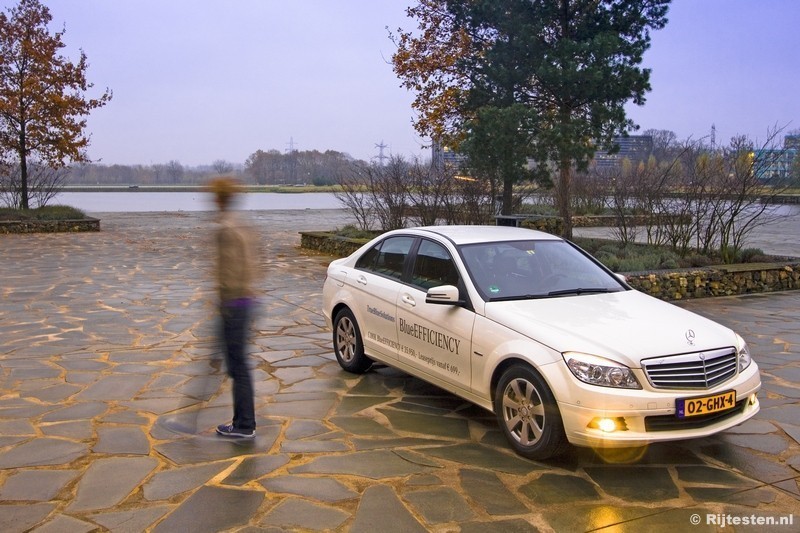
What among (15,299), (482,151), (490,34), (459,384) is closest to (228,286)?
(459,384)

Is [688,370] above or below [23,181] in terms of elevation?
below

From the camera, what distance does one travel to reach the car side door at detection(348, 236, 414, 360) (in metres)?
6.35

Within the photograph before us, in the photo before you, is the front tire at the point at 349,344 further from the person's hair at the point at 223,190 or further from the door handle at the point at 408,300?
the person's hair at the point at 223,190

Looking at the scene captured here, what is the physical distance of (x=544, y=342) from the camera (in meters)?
4.74

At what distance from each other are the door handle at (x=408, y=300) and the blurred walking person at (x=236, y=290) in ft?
4.59

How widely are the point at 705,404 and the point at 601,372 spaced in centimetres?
71

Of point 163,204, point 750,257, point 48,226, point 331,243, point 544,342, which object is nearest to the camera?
point 544,342

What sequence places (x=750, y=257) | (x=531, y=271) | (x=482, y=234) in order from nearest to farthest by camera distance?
1. (x=531, y=271)
2. (x=482, y=234)
3. (x=750, y=257)

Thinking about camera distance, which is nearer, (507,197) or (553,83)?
(553,83)

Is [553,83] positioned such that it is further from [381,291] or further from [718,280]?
[381,291]

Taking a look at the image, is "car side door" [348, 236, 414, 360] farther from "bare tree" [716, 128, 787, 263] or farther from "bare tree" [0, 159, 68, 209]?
"bare tree" [0, 159, 68, 209]

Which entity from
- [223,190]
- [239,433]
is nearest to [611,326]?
[239,433]

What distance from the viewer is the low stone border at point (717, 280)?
11383 mm

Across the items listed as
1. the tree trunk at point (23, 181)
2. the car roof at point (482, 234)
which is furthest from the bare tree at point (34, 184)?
the car roof at point (482, 234)
